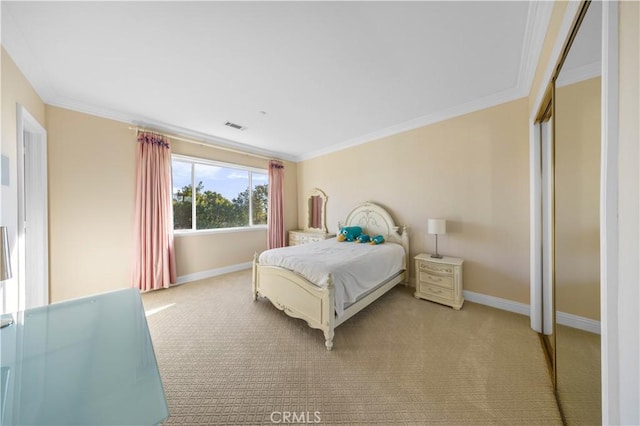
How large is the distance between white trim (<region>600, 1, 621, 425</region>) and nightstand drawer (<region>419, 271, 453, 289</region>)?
2.20 metres

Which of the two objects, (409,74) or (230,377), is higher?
(409,74)

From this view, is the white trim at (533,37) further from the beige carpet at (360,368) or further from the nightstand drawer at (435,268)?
the beige carpet at (360,368)

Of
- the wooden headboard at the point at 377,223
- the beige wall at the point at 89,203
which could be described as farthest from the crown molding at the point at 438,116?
the beige wall at the point at 89,203

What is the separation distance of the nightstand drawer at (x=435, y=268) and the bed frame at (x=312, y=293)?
0.34 meters

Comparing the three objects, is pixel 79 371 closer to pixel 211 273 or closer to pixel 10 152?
pixel 10 152

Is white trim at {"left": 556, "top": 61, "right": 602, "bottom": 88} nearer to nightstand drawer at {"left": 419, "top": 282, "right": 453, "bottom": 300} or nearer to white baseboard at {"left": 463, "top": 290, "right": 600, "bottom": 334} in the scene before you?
white baseboard at {"left": 463, "top": 290, "right": 600, "bottom": 334}

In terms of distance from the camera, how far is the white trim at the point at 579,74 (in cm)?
81

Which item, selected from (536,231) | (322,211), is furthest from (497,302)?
(322,211)

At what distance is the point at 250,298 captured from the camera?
3.03 meters

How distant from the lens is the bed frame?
1972 millimetres

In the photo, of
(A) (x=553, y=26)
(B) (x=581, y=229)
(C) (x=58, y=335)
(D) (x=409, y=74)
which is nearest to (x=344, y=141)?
(D) (x=409, y=74)

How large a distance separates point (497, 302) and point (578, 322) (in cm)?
192

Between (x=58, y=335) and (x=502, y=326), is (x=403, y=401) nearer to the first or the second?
(x=502, y=326)

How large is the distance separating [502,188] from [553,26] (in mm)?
1682
